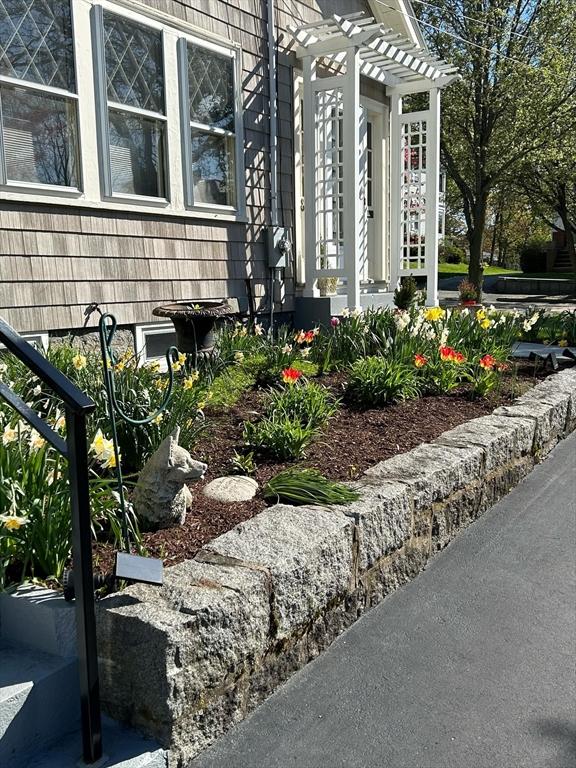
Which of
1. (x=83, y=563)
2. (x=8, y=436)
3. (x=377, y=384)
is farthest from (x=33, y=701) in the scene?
(x=377, y=384)

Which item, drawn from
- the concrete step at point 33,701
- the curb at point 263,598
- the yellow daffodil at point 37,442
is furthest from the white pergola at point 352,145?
the concrete step at point 33,701

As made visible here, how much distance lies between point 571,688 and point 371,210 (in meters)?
8.57

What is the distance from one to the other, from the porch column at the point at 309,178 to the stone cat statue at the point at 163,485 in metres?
5.81

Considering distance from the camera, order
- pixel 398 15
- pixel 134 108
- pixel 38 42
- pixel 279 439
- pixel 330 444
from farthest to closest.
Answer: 1. pixel 398 15
2. pixel 134 108
3. pixel 38 42
4. pixel 330 444
5. pixel 279 439

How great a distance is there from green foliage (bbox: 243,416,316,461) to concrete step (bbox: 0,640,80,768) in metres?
1.75

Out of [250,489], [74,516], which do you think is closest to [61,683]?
[74,516]

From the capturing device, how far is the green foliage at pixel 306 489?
2893mm

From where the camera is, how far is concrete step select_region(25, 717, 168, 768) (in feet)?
6.03

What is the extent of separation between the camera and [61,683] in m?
1.97

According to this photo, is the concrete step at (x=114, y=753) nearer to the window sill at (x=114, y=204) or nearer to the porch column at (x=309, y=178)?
the window sill at (x=114, y=204)

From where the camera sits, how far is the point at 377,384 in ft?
15.6

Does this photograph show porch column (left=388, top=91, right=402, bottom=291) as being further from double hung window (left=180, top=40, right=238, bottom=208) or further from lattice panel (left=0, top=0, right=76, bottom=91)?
lattice panel (left=0, top=0, right=76, bottom=91)

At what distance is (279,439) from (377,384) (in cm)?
134

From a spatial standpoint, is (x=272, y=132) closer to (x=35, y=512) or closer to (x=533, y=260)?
(x=35, y=512)
